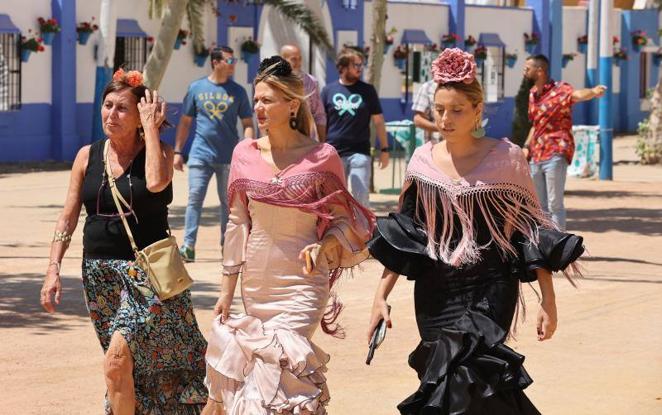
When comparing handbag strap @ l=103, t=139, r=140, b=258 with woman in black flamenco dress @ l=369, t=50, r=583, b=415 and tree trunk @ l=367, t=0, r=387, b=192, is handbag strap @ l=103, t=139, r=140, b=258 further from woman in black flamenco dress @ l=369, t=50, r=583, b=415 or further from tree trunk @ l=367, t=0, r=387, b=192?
tree trunk @ l=367, t=0, r=387, b=192

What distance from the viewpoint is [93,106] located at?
2686 centimetres

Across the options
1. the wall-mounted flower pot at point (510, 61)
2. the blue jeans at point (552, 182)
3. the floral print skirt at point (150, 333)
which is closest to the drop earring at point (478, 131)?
the floral print skirt at point (150, 333)

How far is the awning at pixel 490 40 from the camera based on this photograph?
36.8 meters

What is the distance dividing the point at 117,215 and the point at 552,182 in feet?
24.0

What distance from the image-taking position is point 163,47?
52.3ft

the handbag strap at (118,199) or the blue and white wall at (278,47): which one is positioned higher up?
the blue and white wall at (278,47)

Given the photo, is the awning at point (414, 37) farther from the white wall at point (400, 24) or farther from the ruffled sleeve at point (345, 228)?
the ruffled sleeve at point (345, 228)

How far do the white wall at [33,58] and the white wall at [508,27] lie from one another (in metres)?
13.2

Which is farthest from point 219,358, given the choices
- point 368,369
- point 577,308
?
point 577,308

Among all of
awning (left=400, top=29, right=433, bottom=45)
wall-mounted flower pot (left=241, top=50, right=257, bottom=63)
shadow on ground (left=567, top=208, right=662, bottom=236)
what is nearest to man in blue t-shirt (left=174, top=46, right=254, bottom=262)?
shadow on ground (left=567, top=208, right=662, bottom=236)

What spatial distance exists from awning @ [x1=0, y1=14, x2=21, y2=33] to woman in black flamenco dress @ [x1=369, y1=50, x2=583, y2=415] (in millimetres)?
20781

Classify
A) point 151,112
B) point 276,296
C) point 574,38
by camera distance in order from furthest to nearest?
point 574,38
point 151,112
point 276,296

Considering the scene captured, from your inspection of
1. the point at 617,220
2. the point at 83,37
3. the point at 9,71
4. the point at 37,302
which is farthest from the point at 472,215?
the point at 83,37

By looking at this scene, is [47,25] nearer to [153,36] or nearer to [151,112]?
[153,36]
